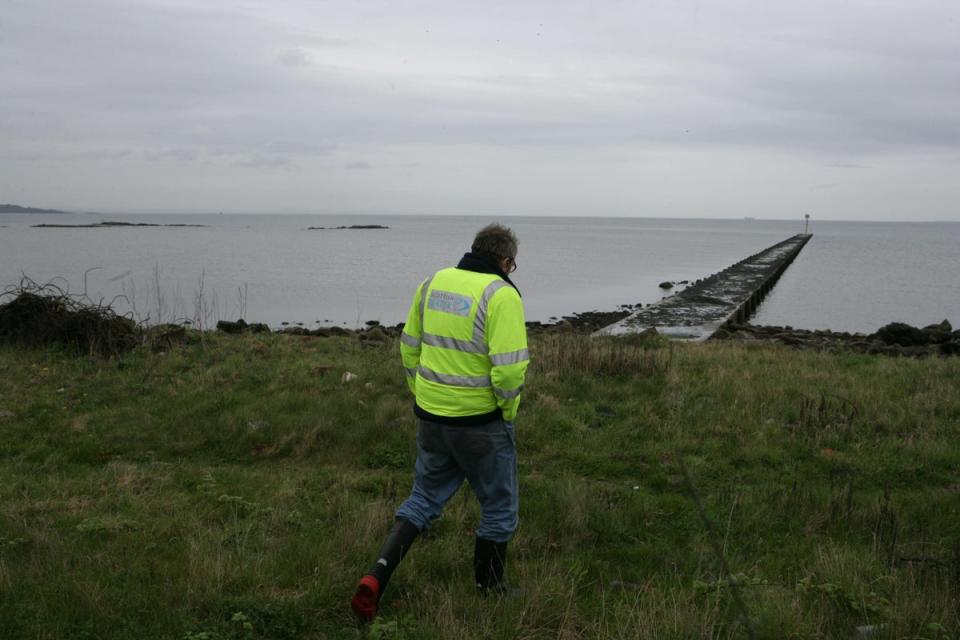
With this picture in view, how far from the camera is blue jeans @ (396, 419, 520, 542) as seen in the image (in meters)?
4.05

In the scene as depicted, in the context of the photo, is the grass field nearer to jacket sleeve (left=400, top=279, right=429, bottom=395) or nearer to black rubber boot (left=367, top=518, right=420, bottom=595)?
black rubber boot (left=367, top=518, right=420, bottom=595)

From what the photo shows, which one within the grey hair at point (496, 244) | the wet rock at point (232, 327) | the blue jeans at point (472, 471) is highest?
the grey hair at point (496, 244)

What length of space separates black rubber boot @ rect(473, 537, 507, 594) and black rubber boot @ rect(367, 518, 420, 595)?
0.36 meters

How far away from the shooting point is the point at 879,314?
3341cm

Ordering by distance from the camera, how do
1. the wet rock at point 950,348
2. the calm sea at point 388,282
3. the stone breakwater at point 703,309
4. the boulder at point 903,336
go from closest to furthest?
the wet rock at point 950,348 → the stone breakwater at point 703,309 → the boulder at point 903,336 → the calm sea at point 388,282

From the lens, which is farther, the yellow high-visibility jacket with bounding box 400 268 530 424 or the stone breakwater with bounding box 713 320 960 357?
the stone breakwater with bounding box 713 320 960 357

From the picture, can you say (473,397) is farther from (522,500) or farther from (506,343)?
→ (522,500)

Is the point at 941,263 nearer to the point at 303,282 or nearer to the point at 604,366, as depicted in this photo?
the point at 303,282

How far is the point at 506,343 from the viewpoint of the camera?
3.90m

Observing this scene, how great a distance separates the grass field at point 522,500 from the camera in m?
3.94

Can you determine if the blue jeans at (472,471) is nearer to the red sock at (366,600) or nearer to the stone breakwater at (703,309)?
the red sock at (366,600)

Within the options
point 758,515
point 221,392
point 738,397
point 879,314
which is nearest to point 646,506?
point 758,515

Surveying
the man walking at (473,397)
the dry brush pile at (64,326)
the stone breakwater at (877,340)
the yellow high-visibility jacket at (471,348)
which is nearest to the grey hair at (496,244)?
the man walking at (473,397)

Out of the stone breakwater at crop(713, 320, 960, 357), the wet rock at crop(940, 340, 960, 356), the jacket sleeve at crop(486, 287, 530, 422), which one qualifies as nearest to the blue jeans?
the jacket sleeve at crop(486, 287, 530, 422)
